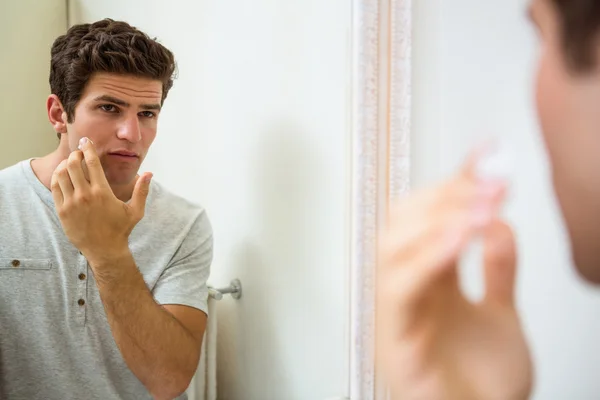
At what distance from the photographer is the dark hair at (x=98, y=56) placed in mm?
768

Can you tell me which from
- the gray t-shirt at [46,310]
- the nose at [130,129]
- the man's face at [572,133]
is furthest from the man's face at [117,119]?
the man's face at [572,133]

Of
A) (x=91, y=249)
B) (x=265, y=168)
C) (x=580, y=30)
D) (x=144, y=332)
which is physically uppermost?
(x=580, y=30)

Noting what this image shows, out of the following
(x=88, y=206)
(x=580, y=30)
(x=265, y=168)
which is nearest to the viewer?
(x=580, y=30)

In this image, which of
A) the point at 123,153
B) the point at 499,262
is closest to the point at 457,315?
the point at 499,262

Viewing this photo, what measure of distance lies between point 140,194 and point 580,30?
585 millimetres

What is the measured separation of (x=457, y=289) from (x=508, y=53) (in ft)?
0.63

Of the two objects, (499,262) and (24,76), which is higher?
(24,76)

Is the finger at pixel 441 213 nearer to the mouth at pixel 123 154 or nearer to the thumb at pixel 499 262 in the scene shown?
the thumb at pixel 499 262

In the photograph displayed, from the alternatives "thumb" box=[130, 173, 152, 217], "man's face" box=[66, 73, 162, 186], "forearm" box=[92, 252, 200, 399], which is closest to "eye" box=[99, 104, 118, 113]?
"man's face" box=[66, 73, 162, 186]

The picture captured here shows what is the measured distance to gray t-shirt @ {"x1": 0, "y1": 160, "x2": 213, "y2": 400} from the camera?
786 millimetres

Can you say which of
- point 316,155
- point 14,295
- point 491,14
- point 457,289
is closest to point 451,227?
point 457,289

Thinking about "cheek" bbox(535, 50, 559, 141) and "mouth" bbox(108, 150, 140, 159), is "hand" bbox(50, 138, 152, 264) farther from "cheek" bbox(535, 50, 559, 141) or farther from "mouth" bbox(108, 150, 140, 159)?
"cheek" bbox(535, 50, 559, 141)

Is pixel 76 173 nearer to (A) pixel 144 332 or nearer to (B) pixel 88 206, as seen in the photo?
(B) pixel 88 206

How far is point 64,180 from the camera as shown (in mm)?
743
